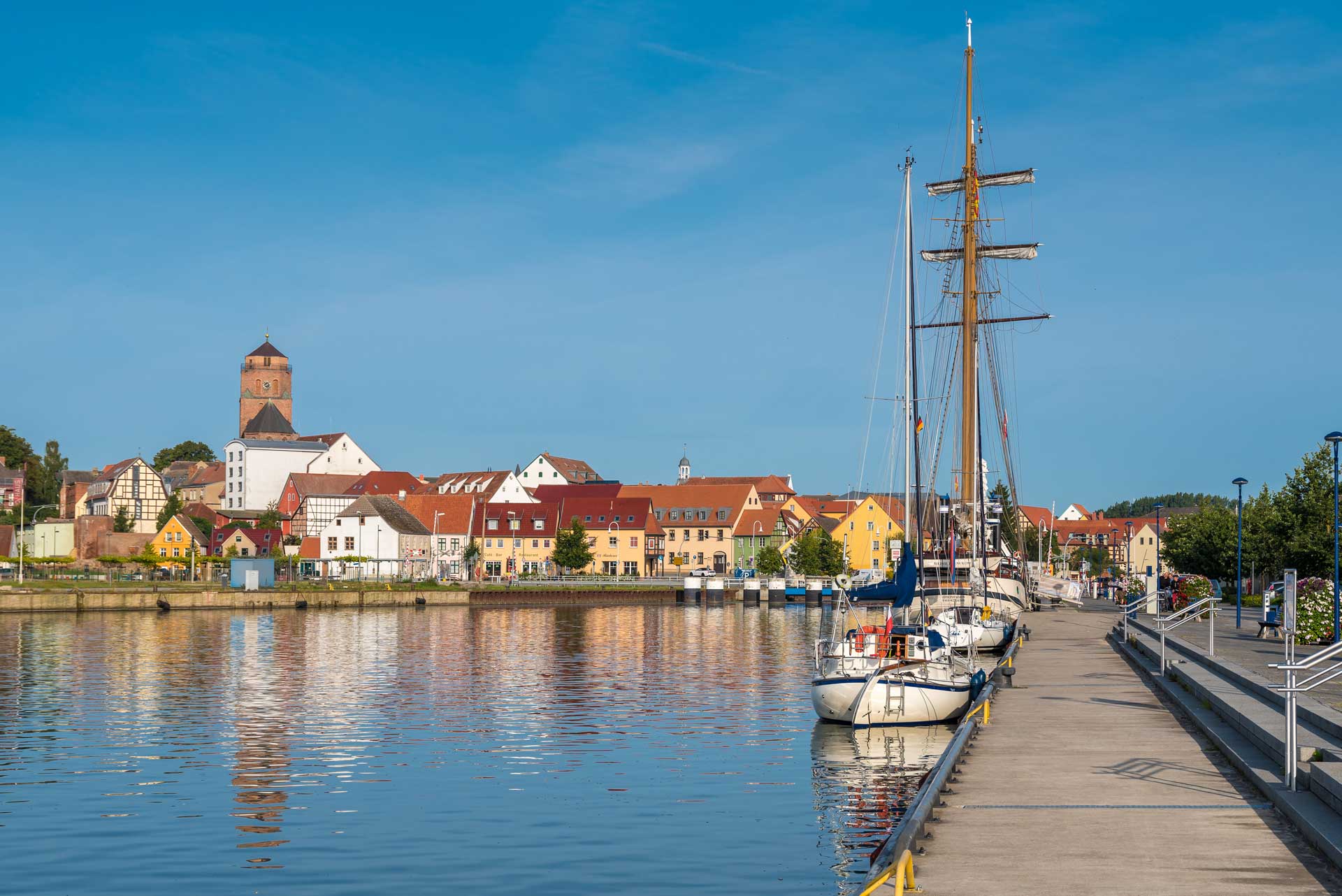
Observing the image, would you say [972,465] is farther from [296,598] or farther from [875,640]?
[296,598]

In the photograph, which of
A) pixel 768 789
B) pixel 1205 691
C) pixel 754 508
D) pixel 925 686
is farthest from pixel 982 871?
pixel 754 508

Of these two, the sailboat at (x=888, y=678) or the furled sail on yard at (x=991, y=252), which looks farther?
the furled sail on yard at (x=991, y=252)

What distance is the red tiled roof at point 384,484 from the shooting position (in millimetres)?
185500

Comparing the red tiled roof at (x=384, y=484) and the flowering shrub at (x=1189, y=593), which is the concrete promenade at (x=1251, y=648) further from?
the red tiled roof at (x=384, y=484)

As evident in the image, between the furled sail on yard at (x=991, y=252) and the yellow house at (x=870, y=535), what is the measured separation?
72635 mm

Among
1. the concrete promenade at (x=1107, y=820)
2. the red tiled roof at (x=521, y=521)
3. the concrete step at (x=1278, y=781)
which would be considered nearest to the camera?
the concrete promenade at (x=1107, y=820)

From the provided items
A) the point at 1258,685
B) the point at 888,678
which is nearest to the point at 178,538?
the point at 888,678

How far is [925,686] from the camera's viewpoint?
32750 mm

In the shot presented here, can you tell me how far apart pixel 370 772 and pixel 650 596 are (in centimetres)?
10362

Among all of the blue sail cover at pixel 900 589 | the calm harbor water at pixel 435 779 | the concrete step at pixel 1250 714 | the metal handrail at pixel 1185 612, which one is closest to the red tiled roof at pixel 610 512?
the calm harbor water at pixel 435 779

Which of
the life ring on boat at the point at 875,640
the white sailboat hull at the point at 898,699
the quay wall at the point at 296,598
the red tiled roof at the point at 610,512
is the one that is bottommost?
the quay wall at the point at 296,598

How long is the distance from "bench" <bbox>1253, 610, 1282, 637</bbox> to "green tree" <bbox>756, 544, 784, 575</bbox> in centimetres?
10736

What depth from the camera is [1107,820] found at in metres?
16.3

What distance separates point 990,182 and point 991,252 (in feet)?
13.1
